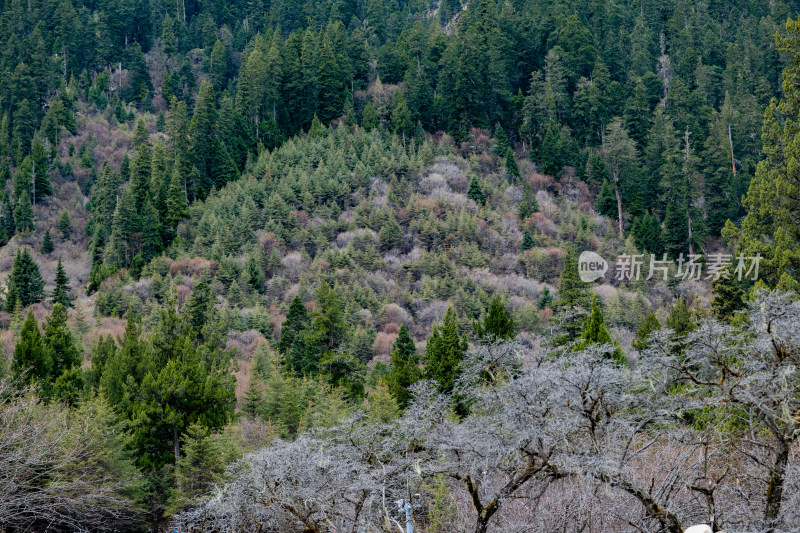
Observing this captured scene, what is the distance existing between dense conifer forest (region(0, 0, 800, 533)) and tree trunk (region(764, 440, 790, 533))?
0.17 feet

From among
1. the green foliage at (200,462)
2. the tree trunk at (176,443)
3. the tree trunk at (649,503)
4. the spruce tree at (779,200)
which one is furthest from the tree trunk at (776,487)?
the tree trunk at (176,443)

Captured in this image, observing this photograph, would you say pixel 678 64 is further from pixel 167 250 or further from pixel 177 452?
pixel 177 452

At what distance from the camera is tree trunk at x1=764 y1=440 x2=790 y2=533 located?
543 inches

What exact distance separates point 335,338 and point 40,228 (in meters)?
45.2

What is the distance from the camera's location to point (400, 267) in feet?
191

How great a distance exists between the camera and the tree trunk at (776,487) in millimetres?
13781

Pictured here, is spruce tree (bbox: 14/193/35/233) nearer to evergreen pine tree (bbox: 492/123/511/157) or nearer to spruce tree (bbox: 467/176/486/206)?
spruce tree (bbox: 467/176/486/206)

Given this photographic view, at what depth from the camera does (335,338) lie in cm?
4038

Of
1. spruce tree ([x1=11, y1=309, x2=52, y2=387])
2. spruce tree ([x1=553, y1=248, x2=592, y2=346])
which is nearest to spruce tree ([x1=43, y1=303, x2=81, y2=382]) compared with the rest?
spruce tree ([x1=11, y1=309, x2=52, y2=387])

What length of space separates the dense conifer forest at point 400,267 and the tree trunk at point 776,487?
0.05m

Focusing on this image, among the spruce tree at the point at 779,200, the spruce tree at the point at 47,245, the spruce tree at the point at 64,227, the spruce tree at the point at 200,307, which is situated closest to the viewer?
the spruce tree at the point at 779,200

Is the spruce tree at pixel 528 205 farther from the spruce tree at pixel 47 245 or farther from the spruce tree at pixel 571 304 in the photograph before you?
the spruce tree at pixel 47 245

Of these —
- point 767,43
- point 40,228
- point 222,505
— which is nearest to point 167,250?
point 40,228

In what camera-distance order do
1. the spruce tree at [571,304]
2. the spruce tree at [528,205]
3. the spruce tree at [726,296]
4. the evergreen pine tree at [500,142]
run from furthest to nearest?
the evergreen pine tree at [500,142] → the spruce tree at [528,205] → the spruce tree at [571,304] → the spruce tree at [726,296]
